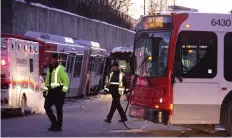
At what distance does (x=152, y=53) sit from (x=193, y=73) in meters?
1.12

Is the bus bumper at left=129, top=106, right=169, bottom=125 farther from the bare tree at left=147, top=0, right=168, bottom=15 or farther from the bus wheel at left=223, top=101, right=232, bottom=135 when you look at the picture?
the bare tree at left=147, top=0, right=168, bottom=15

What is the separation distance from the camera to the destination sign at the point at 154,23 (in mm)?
15328

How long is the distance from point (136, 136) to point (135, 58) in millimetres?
2063

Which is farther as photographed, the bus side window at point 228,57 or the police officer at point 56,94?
the police officer at point 56,94

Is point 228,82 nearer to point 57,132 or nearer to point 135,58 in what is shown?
point 135,58

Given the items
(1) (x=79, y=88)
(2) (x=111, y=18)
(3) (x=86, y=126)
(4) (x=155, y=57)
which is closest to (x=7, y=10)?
(1) (x=79, y=88)

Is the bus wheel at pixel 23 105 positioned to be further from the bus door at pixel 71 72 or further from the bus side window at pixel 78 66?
the bus side window at pixel 78 66

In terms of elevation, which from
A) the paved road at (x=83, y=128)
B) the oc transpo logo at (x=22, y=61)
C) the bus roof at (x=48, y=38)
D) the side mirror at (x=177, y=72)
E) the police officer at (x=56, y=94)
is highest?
the bus roof at (x=48, y=38)

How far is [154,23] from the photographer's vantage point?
15711mm

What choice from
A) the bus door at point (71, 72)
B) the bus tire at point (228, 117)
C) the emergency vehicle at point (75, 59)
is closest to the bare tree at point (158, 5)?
the emergency vehicle at point (75, 59)

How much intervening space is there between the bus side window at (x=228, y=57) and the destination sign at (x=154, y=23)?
4.39ft

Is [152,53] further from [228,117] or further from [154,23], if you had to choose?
[228,117]

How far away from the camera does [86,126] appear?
18.0 meters

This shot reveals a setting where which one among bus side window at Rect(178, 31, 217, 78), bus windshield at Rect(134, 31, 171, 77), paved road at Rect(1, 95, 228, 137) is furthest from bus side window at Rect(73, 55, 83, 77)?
bus side window at Rect(178, 31, 217, 78)
